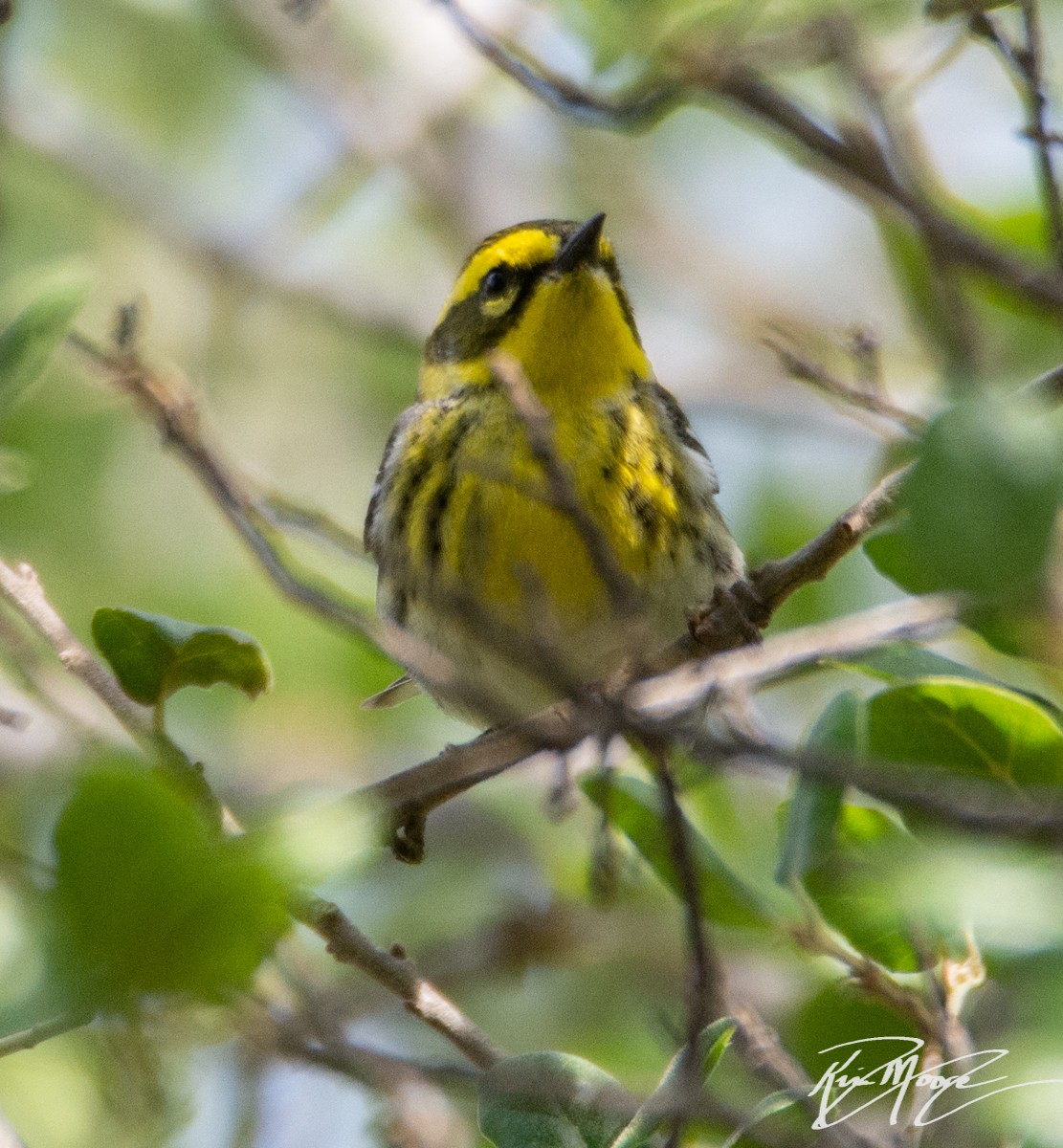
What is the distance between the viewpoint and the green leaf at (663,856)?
2734mm

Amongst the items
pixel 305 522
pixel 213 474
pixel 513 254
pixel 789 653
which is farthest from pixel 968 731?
pixel 513 254

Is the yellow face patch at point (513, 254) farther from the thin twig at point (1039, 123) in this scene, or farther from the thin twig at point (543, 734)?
the thin twig at point (1039, 123)

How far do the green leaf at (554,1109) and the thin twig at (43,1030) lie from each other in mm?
638

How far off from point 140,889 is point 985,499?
886 mm

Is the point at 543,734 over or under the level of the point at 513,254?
under

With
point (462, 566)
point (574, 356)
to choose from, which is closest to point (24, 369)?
point (462, 566)

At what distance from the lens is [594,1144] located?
7.47ft

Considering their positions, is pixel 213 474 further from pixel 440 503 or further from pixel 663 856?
pixel 440 503

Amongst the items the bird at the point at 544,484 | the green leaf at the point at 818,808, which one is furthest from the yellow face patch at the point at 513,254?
the green leaf at the point at 818,808

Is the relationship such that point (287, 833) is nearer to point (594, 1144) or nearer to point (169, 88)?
point (594, 1144)

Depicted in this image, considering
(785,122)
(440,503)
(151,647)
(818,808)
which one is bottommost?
(818,808)

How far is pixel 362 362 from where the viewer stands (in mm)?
7938

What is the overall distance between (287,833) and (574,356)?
276 cm

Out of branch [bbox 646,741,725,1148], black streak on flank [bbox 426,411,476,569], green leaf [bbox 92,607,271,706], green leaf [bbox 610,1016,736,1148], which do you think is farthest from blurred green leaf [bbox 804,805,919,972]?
black streak on flank [bbox 426,411,476,569]
